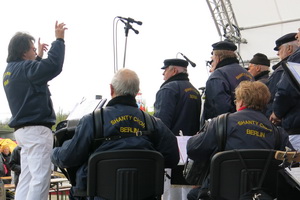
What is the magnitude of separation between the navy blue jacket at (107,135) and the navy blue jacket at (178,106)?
4.28 feet

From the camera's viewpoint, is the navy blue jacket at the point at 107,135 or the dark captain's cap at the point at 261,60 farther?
the dark captain's cap at the point at 261,60

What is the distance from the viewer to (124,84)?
2461 millimetres

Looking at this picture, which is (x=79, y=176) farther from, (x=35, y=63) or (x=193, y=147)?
(x=35, y=63)

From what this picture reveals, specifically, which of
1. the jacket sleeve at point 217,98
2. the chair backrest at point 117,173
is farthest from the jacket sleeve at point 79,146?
the jacket sleeve at point 217,98

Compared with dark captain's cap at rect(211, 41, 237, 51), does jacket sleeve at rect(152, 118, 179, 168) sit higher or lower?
lower

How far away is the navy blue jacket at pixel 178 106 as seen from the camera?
12.4 ft

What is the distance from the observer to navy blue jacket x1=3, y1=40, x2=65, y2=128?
2993mm

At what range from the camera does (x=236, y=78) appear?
134 inches

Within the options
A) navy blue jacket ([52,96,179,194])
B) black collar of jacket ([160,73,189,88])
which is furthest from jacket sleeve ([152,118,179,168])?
black collar of jacket ([160,73,189,88])

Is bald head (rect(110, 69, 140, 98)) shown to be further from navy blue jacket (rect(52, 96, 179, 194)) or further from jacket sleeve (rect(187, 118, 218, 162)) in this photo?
jacket sleeve (rect(187, 118, 218, 162))

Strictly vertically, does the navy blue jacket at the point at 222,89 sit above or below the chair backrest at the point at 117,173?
above

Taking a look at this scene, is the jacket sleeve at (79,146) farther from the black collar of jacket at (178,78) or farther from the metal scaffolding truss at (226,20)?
the metal scaffolding truss at (226,20)

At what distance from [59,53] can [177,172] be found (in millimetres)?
1439

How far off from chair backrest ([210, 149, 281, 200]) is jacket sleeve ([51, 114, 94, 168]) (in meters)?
0.77
